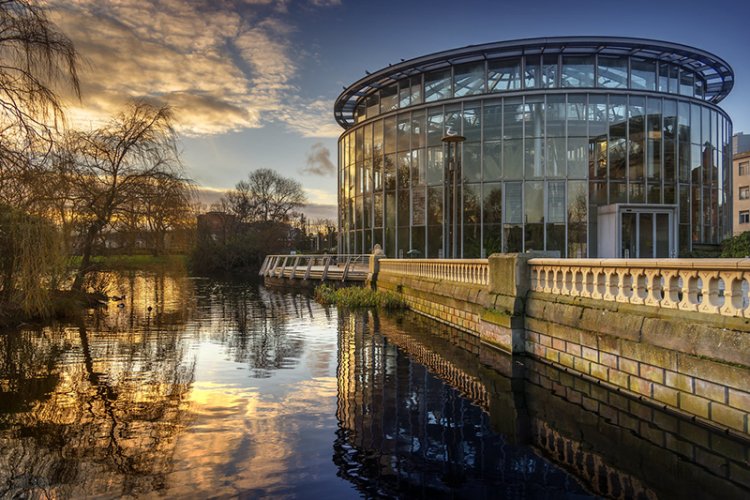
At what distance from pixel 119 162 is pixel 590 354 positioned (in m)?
17.6

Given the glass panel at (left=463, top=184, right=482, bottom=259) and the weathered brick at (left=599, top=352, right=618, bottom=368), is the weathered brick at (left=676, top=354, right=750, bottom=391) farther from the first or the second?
the glass panel at (left=463, top=184, right=482, bottom=259)

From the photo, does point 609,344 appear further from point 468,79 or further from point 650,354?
point 468,79

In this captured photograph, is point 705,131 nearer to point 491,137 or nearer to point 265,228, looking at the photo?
point 491,137

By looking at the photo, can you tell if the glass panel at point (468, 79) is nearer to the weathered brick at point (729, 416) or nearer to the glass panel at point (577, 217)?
the glass panel at point (577, 217)

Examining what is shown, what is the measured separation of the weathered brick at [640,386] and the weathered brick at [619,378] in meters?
0.11

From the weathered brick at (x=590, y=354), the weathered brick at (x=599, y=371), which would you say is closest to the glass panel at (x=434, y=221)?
the weathered brick at (x=590, y=354)

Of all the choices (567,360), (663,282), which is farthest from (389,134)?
(663,282)

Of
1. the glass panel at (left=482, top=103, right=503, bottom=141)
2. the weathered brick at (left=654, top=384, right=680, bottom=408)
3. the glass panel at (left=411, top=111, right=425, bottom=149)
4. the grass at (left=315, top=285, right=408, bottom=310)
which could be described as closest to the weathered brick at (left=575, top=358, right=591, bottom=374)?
the weathered brick at (left=654, top=384, right=680, bottom=408)

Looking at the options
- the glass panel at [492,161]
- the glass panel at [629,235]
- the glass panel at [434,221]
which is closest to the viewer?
the glass panel at [629,235]

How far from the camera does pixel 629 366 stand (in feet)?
23.8

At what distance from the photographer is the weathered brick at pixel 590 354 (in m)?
8.06

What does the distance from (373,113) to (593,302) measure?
1128 inches

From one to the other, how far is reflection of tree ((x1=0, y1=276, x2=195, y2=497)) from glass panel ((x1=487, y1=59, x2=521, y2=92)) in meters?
22.6

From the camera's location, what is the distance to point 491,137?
2831 cm
